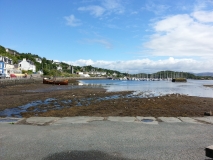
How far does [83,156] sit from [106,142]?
1.25 m

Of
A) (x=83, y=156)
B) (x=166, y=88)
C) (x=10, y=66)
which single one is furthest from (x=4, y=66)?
(x=83, y=156)

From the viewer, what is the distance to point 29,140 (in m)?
6.75

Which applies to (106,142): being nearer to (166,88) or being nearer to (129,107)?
(129,107)

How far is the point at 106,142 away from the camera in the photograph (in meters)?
6.57

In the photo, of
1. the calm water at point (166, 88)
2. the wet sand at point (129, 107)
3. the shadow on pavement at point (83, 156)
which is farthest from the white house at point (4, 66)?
the shadow on pavement at point (83, 156)

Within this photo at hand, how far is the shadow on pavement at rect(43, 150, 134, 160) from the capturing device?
17.6 ft

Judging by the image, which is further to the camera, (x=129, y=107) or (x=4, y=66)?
(x=4, y=66)

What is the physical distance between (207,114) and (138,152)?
8.32 m

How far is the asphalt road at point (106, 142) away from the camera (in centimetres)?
553

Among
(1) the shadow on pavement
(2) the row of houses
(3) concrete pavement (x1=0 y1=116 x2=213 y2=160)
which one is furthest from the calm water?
(2) the row of houses

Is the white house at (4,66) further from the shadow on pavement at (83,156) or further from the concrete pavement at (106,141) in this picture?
the shadow on pavement at (83,156)

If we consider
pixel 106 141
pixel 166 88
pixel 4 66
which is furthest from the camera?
pixel 4 66

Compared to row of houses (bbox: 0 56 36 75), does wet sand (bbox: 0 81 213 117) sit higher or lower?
lower

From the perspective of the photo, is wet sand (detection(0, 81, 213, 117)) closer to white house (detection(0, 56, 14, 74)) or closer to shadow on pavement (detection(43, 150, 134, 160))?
shadow on pavement (detection(43, 150, 134, 160))
